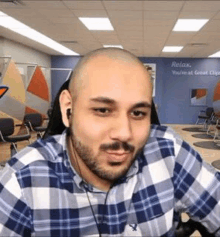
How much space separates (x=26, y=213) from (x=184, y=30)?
601cm

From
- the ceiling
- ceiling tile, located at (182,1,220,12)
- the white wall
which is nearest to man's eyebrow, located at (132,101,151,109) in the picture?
the ceiling

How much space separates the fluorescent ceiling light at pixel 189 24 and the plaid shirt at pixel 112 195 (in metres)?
4.80

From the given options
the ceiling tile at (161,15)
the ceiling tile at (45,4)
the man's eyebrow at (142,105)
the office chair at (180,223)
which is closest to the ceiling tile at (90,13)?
the ceiling tile at (45,4)

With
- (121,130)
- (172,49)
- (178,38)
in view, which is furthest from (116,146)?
(172,49)

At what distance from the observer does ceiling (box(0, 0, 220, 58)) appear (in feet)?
14.3

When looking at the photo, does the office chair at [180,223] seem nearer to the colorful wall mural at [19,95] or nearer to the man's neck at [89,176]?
the man's neck at [89,176]

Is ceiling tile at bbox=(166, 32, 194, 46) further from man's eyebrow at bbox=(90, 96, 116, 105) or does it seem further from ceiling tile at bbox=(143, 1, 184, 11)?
man's eyebrow at bbox=(90, 96, 116, 105)

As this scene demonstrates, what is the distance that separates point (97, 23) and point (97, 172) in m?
5.30

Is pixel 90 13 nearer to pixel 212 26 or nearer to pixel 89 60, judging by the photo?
pixel 212 26

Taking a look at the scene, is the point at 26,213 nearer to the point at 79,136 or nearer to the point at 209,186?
the point at 79,136

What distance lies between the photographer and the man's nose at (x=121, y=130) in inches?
28.7

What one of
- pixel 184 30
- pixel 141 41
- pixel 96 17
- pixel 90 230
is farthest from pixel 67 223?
pixel 141 41

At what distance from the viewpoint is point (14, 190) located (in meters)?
0.75

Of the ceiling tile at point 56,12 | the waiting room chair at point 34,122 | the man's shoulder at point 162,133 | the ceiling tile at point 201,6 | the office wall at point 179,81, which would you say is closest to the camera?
the man's shoulder at point 162,133
